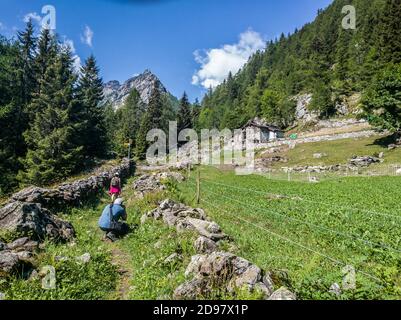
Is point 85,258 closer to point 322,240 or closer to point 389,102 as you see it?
point 322,240

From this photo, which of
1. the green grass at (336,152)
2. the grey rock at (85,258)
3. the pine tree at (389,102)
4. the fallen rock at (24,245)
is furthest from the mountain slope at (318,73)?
the fallen rock at (24,245)

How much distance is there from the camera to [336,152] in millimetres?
51406

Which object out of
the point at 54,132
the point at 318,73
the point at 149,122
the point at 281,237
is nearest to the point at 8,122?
the point at 54,132

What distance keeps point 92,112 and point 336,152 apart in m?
42.9

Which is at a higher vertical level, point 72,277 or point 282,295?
point 282,295

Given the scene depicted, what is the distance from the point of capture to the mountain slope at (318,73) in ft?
308

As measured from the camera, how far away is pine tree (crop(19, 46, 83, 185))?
37.9 meters

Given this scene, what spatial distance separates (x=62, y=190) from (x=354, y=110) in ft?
289

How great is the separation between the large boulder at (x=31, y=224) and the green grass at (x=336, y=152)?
40.5 meters

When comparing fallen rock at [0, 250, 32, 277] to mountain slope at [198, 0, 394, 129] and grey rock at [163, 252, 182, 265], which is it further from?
mountain slope at [198, 0, 394, 129]

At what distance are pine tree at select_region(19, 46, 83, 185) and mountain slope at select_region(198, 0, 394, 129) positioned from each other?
69.0 m

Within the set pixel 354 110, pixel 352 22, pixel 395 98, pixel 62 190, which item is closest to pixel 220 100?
pixel 352 22

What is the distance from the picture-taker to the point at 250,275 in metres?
6.07
